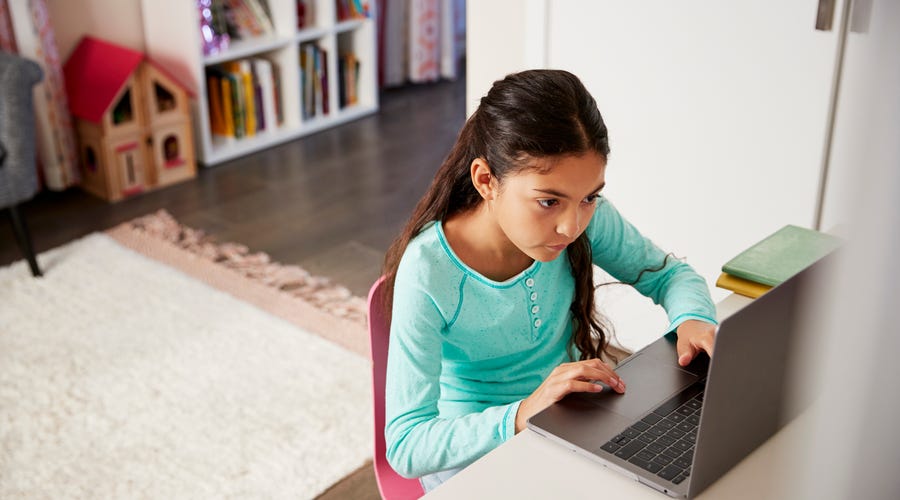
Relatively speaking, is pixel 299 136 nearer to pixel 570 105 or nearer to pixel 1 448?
pixel 1 448

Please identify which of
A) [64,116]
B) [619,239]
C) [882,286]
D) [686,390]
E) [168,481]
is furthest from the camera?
[64,116]

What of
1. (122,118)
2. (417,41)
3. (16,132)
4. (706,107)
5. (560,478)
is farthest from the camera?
(417,41)

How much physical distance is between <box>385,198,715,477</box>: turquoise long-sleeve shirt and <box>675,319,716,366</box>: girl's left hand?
0.03 m

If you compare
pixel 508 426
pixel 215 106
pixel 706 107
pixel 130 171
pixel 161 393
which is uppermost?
pixel 706 107

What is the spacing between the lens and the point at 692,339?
124 cm

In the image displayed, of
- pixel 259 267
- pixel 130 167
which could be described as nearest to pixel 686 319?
pixel 259 267

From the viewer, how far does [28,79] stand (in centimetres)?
283

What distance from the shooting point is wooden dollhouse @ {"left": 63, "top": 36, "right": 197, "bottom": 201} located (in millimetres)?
3482

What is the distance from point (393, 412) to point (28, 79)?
7.05 ft

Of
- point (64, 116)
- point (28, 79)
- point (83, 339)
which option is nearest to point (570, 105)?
point (83, 339)

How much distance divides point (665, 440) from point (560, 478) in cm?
13

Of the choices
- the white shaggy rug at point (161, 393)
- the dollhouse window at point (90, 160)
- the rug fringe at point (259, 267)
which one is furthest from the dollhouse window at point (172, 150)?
the white shaggy rug at point (161, 393)

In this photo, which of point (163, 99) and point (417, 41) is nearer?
point (163, 99)

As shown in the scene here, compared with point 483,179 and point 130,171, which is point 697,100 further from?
point 130,171
